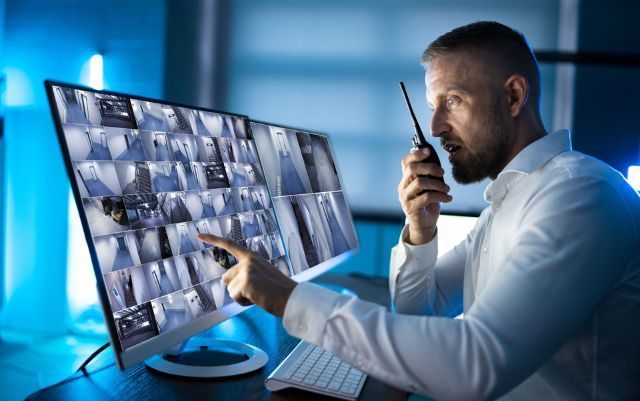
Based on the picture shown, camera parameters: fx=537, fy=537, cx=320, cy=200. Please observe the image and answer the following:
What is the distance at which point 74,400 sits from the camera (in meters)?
0.80

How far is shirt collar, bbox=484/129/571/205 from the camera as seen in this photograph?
Answer: 1095mm

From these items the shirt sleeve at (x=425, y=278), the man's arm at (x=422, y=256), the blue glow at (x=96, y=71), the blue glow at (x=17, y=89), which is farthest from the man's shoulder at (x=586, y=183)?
the blue glow at (x=17, y=89)

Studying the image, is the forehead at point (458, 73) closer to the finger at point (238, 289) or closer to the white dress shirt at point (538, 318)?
the white dress shirt at point (538, 318)

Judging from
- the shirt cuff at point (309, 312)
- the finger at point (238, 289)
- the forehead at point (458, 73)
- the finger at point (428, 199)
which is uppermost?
the forehead at point (458, 73)

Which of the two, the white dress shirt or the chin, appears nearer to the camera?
the white dress shirt

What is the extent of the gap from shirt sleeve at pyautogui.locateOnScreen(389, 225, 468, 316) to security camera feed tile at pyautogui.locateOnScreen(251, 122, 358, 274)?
8.6 inches

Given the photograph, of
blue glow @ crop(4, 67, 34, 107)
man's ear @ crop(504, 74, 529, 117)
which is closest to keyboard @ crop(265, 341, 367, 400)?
man's ear @ crop(504, 74, 529, 117)

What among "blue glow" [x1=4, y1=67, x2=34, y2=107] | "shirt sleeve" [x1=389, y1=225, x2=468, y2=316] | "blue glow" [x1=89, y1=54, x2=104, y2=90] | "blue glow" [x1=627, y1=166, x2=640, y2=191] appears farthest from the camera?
"blue glow" [x1=4, y1=67, x2=34, y2=107]

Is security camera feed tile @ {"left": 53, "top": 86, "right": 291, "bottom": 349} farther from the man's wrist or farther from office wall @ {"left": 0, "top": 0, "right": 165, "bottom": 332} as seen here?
office wall @ {"left": 0, "top": 0, "right": 165, "bottom": 332}

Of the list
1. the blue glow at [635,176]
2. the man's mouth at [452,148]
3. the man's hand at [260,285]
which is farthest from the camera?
the blue glow at [635,176]

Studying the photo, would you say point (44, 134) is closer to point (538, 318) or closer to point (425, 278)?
point (425, 278)

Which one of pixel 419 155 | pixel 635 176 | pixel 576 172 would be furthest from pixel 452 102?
pixel 635 176

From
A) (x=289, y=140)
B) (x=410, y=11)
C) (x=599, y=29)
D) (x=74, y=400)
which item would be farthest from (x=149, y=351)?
(x=599, y=29)

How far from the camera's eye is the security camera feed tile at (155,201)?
778mm
